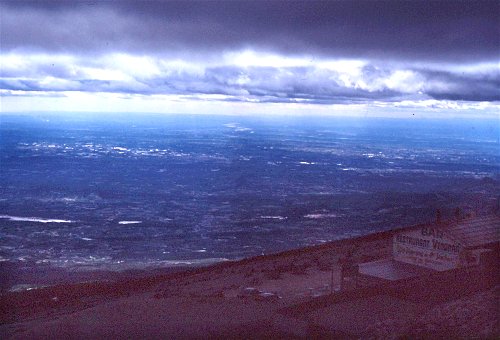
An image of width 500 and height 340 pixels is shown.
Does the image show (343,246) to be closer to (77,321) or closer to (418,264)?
(418,264)

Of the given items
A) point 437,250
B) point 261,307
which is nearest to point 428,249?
point 437,250

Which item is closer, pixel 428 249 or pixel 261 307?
pixel 261 307

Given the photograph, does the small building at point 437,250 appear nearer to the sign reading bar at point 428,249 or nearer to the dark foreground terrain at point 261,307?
the sign reading bar at point 428,249

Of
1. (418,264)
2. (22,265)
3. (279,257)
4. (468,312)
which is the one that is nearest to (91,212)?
(22,265)

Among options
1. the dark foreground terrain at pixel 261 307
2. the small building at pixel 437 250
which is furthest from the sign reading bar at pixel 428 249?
the dark foreground terrain at pixel 261 307

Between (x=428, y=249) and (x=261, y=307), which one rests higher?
(x=428, y=249)

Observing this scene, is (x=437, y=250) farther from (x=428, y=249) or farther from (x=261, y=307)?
(x=261, y=307)

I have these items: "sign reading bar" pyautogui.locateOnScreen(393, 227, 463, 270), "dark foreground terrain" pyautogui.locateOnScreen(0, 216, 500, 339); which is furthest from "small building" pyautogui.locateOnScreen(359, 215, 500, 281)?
"dark foreground terrain" pyautogui.locateOnScreen(0, 216, 500, 339)

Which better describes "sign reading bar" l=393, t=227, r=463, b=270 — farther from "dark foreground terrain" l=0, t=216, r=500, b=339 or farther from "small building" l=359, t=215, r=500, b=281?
"dark foreground terrain" l=0, t=216, r=500, b=339
